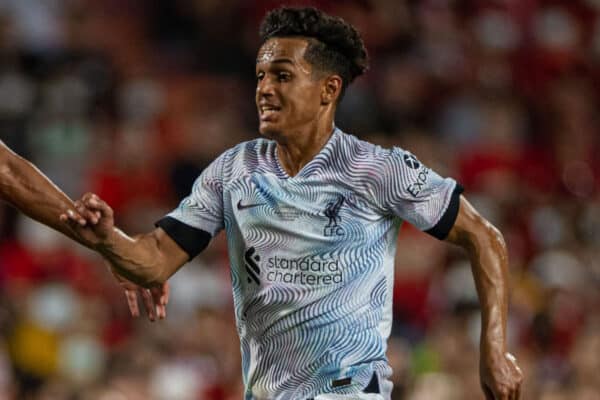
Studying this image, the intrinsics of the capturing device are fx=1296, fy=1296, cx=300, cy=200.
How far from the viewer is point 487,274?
4852mm

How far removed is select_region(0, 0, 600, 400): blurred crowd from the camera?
28.7 ft

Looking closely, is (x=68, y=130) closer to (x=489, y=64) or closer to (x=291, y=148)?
(x=489, y=64)

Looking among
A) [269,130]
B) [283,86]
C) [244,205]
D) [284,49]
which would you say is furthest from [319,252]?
[284,49]

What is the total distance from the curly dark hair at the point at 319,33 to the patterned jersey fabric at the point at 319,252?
32cm

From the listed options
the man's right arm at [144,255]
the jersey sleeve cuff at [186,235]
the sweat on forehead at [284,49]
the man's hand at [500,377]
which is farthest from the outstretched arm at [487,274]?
the man's right arm at [144,255]

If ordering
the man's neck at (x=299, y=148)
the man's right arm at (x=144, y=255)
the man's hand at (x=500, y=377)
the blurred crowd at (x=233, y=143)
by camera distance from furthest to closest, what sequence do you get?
the blurred crowd at (x=233, y=143)
the man's neck at (x=299, y=148)
the man's right arm at (x=144, y=255)
the man's hand at (x=500, y=377)

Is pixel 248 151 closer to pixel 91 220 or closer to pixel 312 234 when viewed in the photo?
pixel 312 234

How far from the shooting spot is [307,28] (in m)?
4.83

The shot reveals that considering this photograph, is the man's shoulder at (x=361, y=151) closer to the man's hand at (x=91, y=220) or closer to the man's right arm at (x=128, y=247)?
the man's right arm at (x=128, y=247)

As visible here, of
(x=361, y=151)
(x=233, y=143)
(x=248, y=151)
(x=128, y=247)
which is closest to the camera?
(x=128, y=247)

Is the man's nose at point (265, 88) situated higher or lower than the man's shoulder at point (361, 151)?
higher

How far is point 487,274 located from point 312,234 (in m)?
0.68

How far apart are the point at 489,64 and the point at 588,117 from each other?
3.40 ft

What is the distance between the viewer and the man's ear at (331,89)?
4926 millimetres
